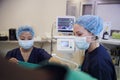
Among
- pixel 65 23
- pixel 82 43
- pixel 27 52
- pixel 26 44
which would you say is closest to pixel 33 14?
pixel 65 23

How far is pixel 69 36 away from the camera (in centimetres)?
338

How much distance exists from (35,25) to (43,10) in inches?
14.1

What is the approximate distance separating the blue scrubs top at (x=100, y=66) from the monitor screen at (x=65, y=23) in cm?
194

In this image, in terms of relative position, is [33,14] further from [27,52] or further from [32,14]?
[27,52]

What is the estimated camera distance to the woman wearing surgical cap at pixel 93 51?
5.21ft

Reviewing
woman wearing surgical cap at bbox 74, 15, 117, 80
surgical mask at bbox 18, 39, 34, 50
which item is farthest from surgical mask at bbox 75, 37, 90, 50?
surgical mask at bbox 18, 39, 34, 50

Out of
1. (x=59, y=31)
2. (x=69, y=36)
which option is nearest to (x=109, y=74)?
(x=69, y=36)

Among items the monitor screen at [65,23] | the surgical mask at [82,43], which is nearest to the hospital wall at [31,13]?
the monitor screen at [65,23]

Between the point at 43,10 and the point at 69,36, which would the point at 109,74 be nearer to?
the point at 69,36

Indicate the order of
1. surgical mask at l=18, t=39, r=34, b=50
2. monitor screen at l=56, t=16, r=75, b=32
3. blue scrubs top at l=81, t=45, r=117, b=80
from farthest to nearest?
1. monitor screen at l=56, t=16, r=75, b=32
2. surgical mask at l=18, t=39, r=34, b=50
3. blue scrubs top at l=81, t=45, r=117, b=80

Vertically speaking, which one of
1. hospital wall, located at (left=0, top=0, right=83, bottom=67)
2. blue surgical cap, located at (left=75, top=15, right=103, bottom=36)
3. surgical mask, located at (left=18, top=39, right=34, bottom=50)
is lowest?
surgical mask, located at (left=18, top=39, right=34, bottom=50)

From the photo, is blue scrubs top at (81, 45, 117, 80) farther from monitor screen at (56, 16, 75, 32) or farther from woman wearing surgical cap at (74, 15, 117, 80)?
monitor screen at (56, 16, 75, 32)

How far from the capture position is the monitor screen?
11.8 feet

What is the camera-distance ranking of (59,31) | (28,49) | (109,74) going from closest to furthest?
1. (109,74)
2. (28,49)
3. (59,31)
